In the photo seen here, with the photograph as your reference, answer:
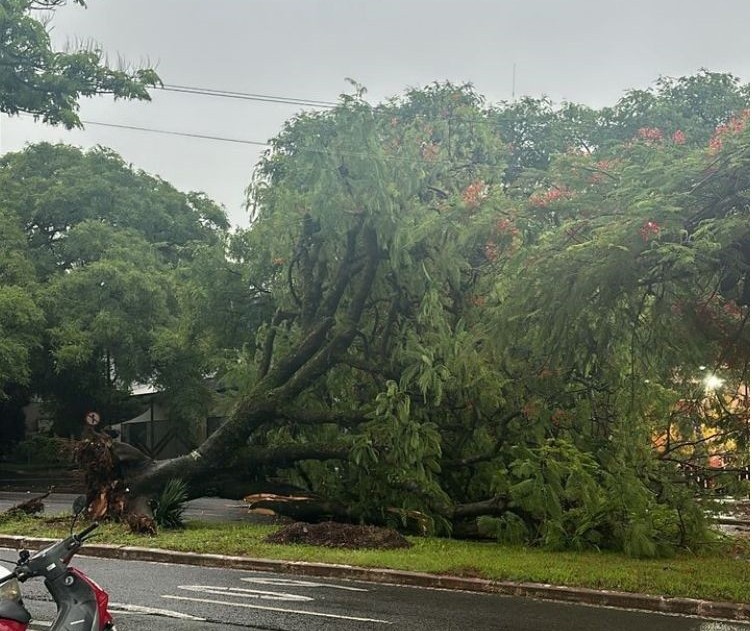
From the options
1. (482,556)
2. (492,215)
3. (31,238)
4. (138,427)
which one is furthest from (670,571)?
(138,427)

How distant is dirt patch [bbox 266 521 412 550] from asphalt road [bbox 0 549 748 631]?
1948 millimetres

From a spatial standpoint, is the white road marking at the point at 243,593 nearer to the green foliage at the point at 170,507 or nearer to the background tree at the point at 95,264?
the green foliage at the point at 170,507

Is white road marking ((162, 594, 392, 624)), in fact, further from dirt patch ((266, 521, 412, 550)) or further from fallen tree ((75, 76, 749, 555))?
fallen tree ((75, 76, 749, 555))

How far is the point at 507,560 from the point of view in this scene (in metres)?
11.6

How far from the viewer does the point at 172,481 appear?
15500mm

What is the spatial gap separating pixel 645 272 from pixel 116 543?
28.9 ft

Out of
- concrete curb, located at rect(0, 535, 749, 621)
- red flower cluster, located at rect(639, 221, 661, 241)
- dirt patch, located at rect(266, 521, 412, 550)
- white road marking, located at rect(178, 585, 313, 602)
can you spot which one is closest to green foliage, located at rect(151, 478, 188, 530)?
concrete curb, located at rect(0, 535, 749, 621)

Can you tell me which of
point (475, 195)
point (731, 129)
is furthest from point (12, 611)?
point (475, 195)

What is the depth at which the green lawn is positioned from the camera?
396 inches

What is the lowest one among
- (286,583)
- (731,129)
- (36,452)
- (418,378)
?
(286,583)

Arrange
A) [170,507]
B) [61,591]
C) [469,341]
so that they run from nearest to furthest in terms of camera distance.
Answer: [61,591], [469,341], [170,507]

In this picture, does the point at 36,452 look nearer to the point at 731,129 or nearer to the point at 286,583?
the point at 286,583

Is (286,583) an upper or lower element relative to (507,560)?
lower

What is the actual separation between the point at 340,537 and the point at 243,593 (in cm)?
340
